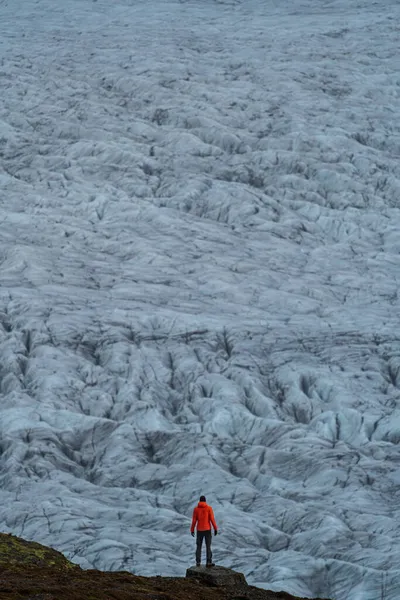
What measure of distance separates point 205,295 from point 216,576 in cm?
1766

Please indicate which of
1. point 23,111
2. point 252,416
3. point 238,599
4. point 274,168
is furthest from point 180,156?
point 238,599

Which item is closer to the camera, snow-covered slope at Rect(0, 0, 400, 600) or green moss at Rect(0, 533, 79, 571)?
Answer: green moss at Rect(0, 533, 79, 571)

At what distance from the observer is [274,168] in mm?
39875

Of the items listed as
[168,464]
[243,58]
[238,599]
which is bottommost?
[168,464]

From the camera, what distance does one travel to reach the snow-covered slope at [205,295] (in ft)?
66.5

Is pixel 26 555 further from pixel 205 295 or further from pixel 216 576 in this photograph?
pixel 205 295

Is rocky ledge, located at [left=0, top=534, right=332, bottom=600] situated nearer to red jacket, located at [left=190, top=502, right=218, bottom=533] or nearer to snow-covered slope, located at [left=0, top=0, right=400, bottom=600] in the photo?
red jacket, located at [left=190, top=502, right=218, bottom=533]

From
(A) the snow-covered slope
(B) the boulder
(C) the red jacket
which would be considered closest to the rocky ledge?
(B) the boulder

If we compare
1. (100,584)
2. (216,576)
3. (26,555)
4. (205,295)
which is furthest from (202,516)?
(205,295)

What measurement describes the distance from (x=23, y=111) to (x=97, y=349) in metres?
20.3

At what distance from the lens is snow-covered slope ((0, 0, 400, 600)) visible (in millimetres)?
20281

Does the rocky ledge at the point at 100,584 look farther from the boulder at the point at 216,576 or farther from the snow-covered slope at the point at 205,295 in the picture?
the snow-covered slope at the point at 205,295

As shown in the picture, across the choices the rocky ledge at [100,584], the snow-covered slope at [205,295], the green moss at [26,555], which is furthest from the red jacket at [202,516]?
the snow-covered slope at [205,295]

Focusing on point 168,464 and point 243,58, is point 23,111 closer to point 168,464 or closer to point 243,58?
point 243,58
